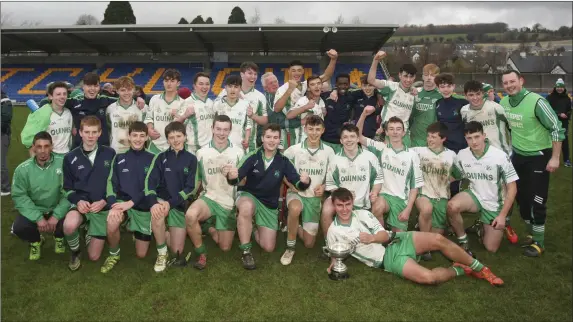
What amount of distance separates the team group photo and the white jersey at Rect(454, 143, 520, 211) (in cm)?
2

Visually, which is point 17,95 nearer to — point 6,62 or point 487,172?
point 6,62

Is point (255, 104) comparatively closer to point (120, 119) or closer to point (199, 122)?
point (199, 122)

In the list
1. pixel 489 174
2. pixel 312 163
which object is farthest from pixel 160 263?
pixel 489 174

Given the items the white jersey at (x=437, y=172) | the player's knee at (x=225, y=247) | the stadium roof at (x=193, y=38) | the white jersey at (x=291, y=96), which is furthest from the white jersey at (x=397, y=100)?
the stadium roof at (x=193, y=38)

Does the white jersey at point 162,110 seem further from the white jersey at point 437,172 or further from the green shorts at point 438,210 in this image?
the green shorts at point 438,210

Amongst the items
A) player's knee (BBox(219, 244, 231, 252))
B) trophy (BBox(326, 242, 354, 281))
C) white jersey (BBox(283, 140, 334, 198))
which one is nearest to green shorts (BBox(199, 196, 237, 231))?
player's knee (BBox(219, 244, 231, 252))

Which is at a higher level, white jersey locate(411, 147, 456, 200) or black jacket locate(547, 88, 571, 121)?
black jacket locate(547, 88, 571, 121)

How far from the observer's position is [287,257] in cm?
500

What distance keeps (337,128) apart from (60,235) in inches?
168

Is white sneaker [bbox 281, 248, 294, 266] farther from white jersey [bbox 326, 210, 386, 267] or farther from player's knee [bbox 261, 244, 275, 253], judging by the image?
white jersey [bbox 326, 210, 386, 267]

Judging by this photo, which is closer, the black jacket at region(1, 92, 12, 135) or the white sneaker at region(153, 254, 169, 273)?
the white sneaker at region(153, 254, 169, 273)

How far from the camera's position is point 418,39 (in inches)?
3302

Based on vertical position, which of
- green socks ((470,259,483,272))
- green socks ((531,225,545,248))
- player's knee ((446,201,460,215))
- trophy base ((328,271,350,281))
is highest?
player's knee ((446,201,460,215))

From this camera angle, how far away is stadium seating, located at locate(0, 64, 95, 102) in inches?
1099
